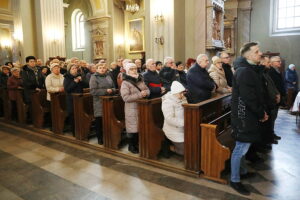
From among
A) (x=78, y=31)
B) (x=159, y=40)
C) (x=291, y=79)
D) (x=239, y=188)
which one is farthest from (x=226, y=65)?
(x=78, y=31)

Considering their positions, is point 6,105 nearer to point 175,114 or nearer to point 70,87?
point 70,87

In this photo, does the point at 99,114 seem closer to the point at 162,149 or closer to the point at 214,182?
the point at 162,149

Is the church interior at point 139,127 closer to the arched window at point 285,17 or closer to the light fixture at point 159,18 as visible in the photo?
the light fixture at point 159,18

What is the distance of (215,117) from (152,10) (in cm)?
538

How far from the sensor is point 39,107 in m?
5.86

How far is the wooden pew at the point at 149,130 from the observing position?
12.5 ft

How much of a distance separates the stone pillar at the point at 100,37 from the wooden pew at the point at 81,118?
7.91 meters

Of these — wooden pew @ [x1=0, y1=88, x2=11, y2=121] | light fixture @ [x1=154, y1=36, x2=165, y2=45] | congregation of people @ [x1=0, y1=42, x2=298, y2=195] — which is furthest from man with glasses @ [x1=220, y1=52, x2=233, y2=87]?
wooden pew @ [x1=0, y1=88, x2=11, y2=121]

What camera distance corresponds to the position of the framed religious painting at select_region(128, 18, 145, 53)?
40.8 feet

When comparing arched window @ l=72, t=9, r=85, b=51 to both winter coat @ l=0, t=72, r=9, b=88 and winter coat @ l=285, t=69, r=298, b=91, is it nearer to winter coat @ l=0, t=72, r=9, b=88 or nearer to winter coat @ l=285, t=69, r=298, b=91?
winter coat @ l=0, t=72, r=9, b=88

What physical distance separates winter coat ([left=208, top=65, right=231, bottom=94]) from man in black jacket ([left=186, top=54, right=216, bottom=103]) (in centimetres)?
77

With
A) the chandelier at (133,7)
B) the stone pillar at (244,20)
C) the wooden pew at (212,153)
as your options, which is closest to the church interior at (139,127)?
the wooden pew at (212,153)

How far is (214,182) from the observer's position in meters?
3.22

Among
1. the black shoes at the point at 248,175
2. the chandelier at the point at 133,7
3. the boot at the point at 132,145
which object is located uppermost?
the chandelier at the point at 133,7
